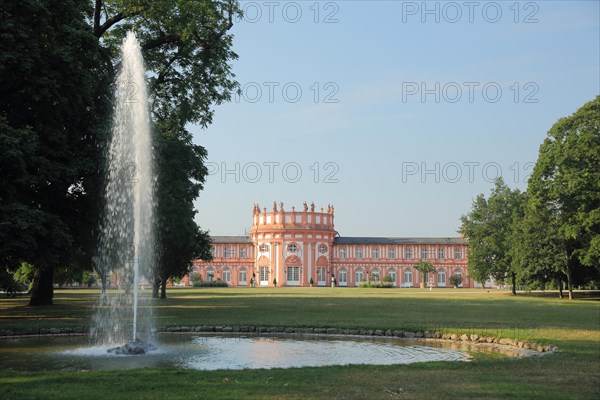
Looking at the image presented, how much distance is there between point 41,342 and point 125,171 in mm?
5148

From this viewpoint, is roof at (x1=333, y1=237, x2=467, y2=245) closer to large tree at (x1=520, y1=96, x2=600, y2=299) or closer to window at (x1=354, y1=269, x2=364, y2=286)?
window at (x1=354, y1=269, x2=364, y2=286)

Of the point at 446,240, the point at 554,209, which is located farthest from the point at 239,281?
the point at 554,209

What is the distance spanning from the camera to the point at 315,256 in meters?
98.6

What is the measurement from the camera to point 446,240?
10406cm

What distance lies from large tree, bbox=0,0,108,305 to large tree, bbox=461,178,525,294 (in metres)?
40.8

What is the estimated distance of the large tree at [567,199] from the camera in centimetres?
3688

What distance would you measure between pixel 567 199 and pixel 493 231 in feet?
61.7

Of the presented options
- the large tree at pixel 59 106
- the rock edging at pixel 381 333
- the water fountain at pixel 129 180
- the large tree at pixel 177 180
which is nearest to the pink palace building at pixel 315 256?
the large tree at pixel 177 180

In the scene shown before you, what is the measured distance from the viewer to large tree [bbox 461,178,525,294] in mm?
55312

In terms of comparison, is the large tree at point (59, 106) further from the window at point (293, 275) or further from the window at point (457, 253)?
the window at point (457, 253)

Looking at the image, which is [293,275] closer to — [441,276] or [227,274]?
[227,274]

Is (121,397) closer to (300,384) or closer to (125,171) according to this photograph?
(300,384)

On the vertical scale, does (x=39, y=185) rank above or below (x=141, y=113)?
below

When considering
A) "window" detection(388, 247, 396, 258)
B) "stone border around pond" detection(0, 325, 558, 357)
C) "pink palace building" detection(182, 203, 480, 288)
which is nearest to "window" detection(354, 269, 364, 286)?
"pink palace building" detection(182, 203, 480, 288)
